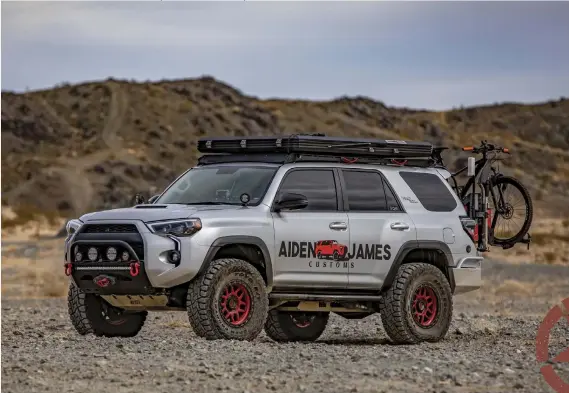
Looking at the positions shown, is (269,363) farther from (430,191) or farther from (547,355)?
(430,191)

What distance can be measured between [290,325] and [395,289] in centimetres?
178

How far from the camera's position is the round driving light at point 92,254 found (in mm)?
13914

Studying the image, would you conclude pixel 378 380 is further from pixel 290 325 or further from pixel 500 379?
pixel 290 325

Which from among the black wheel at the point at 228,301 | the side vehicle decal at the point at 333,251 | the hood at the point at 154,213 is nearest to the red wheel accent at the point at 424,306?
the side vehicle decal at the point at 333,251

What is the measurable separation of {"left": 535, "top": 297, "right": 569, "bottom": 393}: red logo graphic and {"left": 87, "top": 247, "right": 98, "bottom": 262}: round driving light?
14.5 ft

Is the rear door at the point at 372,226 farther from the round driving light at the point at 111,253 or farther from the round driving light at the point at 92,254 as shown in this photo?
the round driving light at the point at 92,254

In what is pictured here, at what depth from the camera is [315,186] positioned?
15.0 meters

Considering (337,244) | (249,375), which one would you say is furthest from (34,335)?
(249,375)

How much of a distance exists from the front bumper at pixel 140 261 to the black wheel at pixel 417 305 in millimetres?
2584

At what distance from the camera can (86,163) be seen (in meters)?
88.0

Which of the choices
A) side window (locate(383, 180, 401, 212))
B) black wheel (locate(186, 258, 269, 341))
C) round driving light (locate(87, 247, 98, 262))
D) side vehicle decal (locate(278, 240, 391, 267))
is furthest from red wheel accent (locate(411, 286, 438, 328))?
round driving light (locate(87, 247, 98, 262))

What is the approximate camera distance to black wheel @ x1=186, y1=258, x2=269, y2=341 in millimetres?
13617

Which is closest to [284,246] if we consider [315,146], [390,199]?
[315,146]

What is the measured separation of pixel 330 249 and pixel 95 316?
8.47ft
